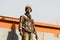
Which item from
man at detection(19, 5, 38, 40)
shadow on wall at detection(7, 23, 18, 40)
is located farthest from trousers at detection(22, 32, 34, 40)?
shadow on wall at detection(7, 23, 18, 40)

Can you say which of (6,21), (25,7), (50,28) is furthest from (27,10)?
(50,28)

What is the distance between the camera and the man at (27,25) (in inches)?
326

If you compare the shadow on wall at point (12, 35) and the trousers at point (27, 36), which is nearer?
the trousers at point (27, 36)

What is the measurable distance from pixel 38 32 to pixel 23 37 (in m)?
1.09

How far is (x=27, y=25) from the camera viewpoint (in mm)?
8375

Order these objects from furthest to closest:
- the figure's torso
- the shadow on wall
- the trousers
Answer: the shadow on wall
the figure's torso
the trousers

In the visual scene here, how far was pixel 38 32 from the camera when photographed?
9289 millimetres

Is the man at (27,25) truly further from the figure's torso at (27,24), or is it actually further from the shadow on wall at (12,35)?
the shadow on wall at (12,35)

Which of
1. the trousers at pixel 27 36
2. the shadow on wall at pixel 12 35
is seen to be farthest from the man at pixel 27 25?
the shadow on wall at pixel 12 35

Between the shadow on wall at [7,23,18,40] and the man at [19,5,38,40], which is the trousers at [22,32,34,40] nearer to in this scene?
the man at [19,5,38,40]

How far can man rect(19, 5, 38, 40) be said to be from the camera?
828cm

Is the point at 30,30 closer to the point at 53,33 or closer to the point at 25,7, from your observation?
the point at 25,7

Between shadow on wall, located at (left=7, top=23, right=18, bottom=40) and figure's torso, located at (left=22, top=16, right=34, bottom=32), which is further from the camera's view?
shadow on wall, located at (left=7, top=23, right=18, bottom=40)

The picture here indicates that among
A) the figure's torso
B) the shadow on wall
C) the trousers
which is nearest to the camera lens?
the trousers
